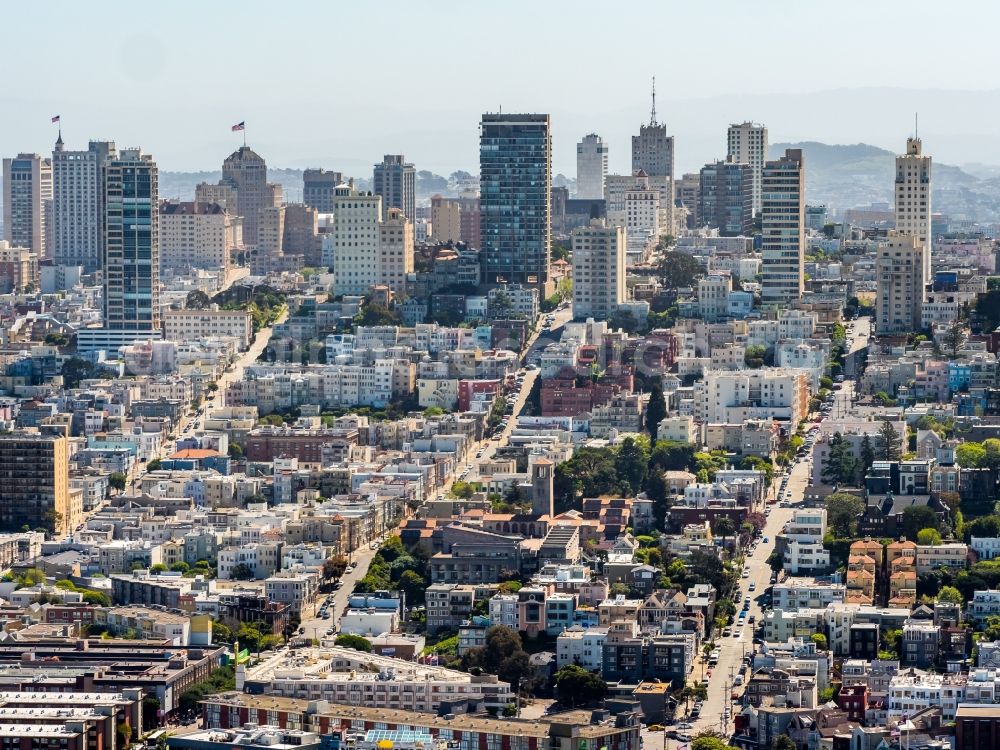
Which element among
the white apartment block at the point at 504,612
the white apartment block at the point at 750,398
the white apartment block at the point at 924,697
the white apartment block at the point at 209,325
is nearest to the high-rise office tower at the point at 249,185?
the white apartment block at the point at 209,325

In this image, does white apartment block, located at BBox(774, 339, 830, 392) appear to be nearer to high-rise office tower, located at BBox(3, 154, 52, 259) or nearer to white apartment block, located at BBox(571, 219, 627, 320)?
white apartment block, located at BBox(571, 219, 627, 320)

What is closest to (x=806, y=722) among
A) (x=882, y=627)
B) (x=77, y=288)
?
(x=882, y=627)

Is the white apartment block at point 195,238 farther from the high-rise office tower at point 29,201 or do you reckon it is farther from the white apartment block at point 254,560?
the white apartment block at point 254,560

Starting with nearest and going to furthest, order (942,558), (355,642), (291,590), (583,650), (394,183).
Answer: (583,650)
(355,642)
(942,558)
(291,590)
(394,183)

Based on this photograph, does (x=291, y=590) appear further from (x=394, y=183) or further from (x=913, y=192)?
(x=394, y=183)

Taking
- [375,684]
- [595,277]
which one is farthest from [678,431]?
[375,684]

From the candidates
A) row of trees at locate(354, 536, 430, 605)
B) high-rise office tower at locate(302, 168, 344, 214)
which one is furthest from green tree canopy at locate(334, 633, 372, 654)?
high-rise office tower at locate(302, 168, 344, 214)

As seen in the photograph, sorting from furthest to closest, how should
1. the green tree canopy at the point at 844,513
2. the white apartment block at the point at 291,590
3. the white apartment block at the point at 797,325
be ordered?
the white apartment block at the point at 797,325, the green tree canopy at the point at 844,513, the white apartment block at the point at 291,590
